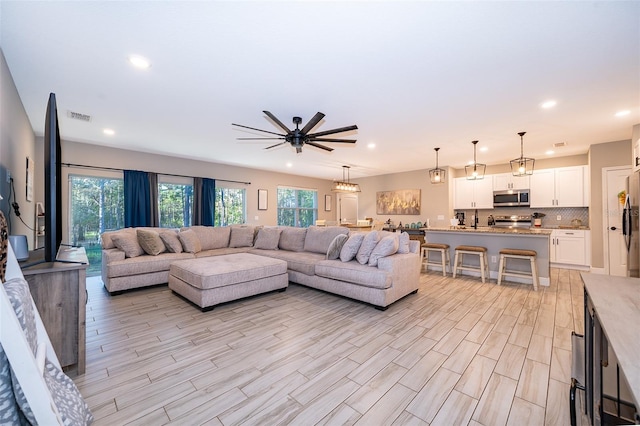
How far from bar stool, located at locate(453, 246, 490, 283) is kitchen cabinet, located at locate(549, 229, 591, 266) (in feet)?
5.59

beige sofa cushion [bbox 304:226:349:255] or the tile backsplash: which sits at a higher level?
the tile backsplash

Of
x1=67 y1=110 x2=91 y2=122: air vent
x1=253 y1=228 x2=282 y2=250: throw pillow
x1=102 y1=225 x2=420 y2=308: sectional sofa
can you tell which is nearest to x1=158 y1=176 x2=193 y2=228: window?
x1=102 y1=225 x2=420 y2=308: sectional sofa

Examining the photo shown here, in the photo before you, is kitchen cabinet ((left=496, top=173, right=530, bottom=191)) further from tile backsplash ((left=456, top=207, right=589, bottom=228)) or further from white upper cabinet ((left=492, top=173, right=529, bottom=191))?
tile backsplash ((left=456, top=207, right=589, bottom=228))

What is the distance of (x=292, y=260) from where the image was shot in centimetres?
433

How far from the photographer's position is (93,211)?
16.7 feet

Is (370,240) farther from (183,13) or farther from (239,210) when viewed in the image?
(239,210)

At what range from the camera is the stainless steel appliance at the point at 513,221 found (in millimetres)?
6301

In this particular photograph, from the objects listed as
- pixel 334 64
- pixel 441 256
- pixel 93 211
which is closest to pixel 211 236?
pixel 93 211

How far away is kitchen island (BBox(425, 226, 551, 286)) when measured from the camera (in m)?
4.29

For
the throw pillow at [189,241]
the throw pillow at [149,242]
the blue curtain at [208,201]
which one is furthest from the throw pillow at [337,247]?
the blue curtain at [208,201]

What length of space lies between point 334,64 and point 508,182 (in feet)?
20.1

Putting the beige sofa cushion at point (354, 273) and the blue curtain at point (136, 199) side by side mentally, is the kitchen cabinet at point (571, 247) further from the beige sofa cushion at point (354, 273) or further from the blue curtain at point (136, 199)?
the blue curtain at point (136, 199)

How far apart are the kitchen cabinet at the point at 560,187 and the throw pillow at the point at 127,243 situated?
8.16 meters

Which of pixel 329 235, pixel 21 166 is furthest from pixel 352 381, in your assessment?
pixel 21 166
